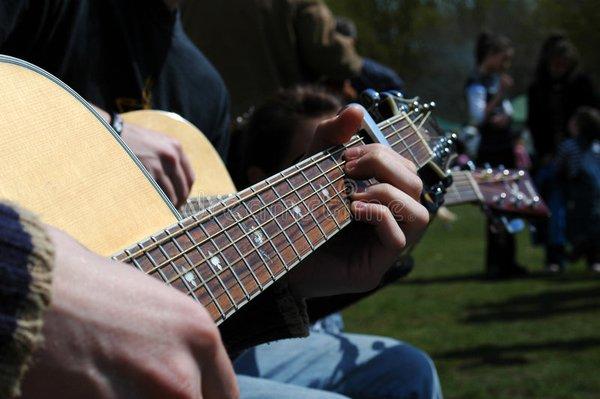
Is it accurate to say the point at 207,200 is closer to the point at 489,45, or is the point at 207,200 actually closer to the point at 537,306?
the point at 537,306

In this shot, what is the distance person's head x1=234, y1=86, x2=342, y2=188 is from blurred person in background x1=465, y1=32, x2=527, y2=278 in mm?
5031

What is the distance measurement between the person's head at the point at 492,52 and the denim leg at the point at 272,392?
6.48 metres

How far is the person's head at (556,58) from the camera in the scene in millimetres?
8109

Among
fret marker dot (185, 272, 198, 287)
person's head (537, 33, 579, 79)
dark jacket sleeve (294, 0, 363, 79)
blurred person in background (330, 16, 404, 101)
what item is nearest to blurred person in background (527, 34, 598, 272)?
person's head (537, 33, 579, 79)

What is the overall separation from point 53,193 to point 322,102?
5.77ft

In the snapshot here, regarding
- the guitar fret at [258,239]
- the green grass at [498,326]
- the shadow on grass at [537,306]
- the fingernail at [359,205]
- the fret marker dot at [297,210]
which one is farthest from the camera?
the shadow on grass at [537,306]

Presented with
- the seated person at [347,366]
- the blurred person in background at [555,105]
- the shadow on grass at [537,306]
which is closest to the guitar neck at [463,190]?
the seated person at [347,366]

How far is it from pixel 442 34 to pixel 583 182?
23.5 m

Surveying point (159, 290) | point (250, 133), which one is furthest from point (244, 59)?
point (159, 290)

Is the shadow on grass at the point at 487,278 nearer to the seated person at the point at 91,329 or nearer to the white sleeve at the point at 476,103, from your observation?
the white sleeve at the point at 476,103

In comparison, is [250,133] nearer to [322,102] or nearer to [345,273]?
[322,102]

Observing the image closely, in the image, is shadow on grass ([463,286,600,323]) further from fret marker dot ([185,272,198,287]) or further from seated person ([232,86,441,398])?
fret marker dot ([185,272,198,287])

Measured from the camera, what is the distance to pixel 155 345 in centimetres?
88

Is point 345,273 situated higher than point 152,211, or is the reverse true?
point 152,211
